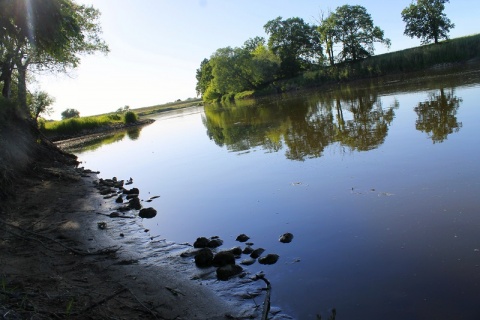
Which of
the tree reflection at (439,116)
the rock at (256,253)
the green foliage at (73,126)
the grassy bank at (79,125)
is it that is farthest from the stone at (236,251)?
the green foliage at (73,126)

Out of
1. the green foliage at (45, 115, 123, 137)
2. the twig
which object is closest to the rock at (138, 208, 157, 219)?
the twig

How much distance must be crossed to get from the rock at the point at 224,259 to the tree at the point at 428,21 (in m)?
85.6

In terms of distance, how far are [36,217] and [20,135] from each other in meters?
8.29

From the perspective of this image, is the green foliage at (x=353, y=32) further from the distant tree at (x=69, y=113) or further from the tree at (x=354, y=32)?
the distant tree at (x=69, y=113)

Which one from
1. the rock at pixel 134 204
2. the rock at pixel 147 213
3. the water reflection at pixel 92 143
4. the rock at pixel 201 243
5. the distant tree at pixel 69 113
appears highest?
the distant tree at pixel 69 113

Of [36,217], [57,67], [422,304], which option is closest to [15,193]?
[36,217]

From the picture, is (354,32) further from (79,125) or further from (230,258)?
(230,258)

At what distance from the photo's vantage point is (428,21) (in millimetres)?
78812

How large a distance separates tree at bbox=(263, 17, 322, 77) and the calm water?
7842cm

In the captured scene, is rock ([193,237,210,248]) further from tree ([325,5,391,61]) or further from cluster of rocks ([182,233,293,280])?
tree ([325,5,391,61])

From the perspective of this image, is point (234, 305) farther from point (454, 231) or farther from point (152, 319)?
point (454, 231)

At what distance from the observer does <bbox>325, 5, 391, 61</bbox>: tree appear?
8425 centimetres

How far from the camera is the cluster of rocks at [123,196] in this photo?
1217 cm

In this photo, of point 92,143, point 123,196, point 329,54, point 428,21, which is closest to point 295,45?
point 329,54
